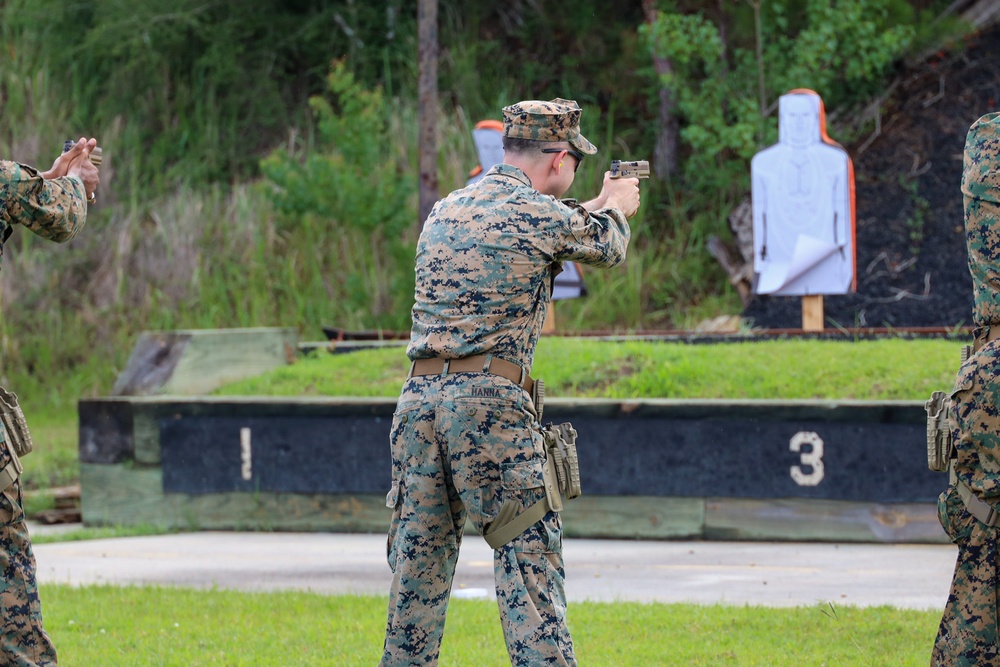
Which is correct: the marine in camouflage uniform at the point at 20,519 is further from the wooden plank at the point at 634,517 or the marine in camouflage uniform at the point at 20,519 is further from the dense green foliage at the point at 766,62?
the dense green foliage at the point at 766,62

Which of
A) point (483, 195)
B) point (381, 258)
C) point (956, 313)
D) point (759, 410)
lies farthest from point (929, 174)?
point (483, 195)

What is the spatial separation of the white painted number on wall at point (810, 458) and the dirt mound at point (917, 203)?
5.92 meters

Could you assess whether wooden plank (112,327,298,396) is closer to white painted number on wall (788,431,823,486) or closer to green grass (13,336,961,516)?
green grass (13,336,961,516)

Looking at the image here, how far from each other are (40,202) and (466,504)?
1799mm

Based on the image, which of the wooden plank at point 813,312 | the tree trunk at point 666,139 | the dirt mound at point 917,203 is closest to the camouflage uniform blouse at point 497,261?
the wooden plank at point 813,312

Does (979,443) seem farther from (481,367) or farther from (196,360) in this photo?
(196,360)

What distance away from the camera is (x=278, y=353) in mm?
10992

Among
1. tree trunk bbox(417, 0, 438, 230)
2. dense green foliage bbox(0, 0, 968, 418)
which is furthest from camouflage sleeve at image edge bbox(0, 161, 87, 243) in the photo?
dense green foliage bbox(0, 0, 968, 418)

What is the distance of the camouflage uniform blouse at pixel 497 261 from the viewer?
432 cm

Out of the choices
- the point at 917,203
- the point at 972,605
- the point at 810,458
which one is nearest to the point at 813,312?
the point at 810,458

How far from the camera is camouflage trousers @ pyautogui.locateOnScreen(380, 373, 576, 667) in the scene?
419 centimetres

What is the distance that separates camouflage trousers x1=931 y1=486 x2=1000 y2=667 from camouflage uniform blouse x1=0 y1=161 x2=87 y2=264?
3.14m

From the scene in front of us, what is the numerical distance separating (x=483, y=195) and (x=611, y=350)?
5.48 metres

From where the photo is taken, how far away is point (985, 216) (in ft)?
13.4
